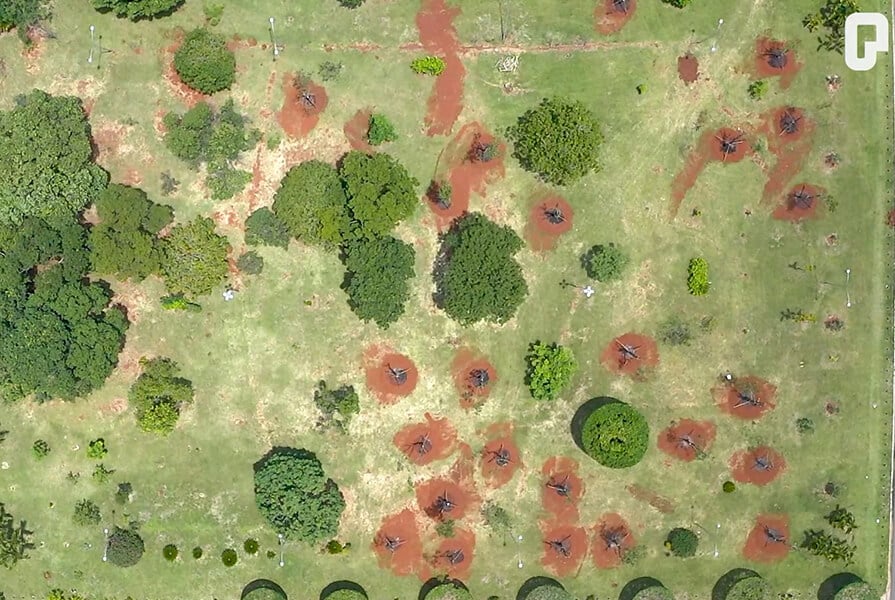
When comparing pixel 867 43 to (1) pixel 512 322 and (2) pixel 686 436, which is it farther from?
(1) pixel 512 322

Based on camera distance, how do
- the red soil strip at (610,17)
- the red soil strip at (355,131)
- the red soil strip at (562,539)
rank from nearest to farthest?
1. the red soil strip at (355,131)
2. the red soil strip at (610,17)
3. the red soil strip at (562,539)

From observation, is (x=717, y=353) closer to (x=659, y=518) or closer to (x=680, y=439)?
(x=680, y=439)

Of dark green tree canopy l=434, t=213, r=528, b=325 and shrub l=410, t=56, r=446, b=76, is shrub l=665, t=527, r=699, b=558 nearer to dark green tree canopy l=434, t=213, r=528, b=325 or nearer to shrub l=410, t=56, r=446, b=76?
dark green tree canopy l=434, t=213, r=528, b=325

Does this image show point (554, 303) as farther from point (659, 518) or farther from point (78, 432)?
point (78, 432)

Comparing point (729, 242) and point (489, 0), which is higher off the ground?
point (489, 0)

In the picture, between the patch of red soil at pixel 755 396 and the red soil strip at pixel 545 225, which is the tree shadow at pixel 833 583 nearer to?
the patch of red soil at pixel 755 396

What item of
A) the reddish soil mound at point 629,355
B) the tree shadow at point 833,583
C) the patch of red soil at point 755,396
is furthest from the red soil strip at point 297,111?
the tree shadow at point 833,583

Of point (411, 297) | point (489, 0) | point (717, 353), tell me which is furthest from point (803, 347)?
point (489, 0)

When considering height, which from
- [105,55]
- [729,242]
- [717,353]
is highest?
[105,55]
